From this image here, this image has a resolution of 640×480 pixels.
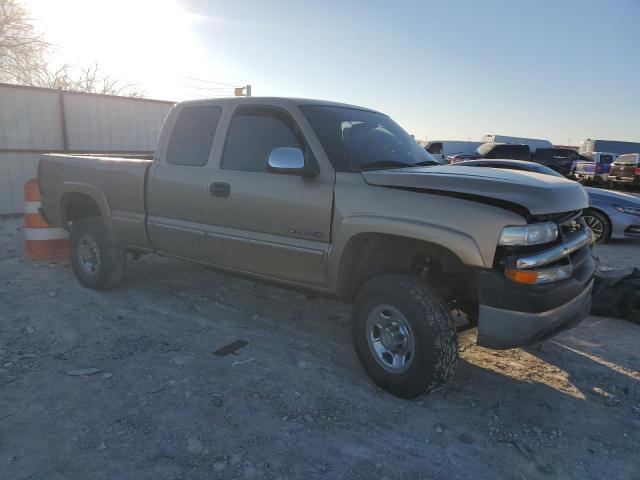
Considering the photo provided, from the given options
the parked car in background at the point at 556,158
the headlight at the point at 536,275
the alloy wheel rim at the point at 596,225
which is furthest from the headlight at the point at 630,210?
the parked car in background at the point at 556,158

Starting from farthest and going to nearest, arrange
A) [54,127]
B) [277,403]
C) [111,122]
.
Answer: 1. [111,122]
2. [54,127]
3. [277,403]

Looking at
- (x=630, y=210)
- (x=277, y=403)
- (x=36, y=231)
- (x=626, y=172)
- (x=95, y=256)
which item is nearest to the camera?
(x=277, y=403)

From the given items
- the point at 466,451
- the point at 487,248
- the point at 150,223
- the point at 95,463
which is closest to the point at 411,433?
the point at 466,451

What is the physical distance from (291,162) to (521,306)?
1.80 metres

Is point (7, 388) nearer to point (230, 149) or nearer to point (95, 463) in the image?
point (95, 463)

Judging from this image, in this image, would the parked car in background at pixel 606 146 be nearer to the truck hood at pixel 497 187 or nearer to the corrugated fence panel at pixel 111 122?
the corrugated fence panel at pixel 111 122

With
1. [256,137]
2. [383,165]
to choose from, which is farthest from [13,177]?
[383,165]

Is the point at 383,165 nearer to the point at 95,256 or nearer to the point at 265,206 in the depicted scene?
the point at 265,206

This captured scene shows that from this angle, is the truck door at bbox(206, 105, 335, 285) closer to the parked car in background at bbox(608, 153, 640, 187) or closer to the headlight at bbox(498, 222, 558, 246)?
the headlight at bbox(498, 222, 558, 246)

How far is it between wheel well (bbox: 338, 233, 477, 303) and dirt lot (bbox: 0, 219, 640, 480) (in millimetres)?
673

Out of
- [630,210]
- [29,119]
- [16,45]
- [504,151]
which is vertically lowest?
[630,210]

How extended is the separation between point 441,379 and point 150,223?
10.1 ft

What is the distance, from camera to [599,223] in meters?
8.20

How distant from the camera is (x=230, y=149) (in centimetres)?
405
